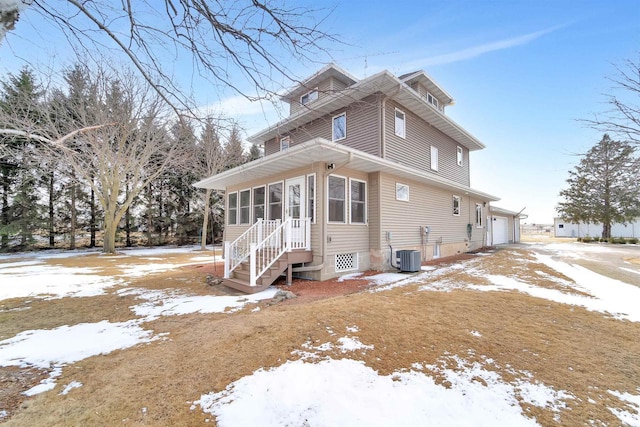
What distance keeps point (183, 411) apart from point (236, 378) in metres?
0.54

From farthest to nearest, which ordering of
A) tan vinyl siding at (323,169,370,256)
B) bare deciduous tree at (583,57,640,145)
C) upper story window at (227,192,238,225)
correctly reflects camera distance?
upper story window at (227,192,238,225), tan vinyl siding at (323,169,370,256), bare deciduous tree at (583,57,640,145)

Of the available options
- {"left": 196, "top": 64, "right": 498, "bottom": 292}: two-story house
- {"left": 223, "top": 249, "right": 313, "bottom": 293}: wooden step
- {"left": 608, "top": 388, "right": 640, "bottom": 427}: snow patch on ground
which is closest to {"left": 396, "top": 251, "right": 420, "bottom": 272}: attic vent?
{"left": 196, "top": 64, "right": 498, "bottom": 292}: two-story house

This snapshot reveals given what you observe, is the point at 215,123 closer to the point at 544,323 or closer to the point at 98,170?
the point at 544,323

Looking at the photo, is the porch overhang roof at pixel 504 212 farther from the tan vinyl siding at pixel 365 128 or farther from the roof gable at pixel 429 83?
the tan vinyl siding at pixel 365 128

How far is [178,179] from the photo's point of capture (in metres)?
23.8

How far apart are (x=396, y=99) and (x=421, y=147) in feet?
8.14

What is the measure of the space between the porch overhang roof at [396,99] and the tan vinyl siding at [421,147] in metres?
0.25

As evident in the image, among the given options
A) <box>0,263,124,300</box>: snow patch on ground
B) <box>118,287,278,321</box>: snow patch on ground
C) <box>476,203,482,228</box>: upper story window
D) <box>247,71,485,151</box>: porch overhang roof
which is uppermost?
<box>247,71,485,151</box>: porch overhang roof

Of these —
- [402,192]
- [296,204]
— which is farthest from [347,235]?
[402,192]

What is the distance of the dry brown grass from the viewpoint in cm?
221

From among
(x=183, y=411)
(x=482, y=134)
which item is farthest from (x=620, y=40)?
(x=183, y=411)

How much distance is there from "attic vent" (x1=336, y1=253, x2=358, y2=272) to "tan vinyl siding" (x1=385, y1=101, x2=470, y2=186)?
3.67 meters

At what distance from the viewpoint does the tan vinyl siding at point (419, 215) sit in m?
8.65

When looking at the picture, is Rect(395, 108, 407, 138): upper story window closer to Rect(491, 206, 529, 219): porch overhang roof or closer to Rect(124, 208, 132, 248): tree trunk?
Rect(491, 206, 529, 219): porch overhang roof
